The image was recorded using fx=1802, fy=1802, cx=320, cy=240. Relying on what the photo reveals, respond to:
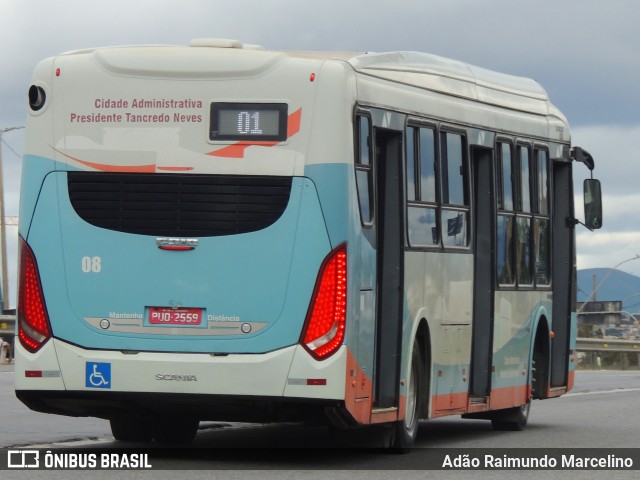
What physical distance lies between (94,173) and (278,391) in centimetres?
215

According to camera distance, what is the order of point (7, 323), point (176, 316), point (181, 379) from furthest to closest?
point (7, 323) → point (176, 316) → point (181, 379)

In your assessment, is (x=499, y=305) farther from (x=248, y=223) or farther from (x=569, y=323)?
(x=248, y=223)

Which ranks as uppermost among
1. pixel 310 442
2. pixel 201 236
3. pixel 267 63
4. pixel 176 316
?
pixel 267 63

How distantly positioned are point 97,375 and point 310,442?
3676 millimetres

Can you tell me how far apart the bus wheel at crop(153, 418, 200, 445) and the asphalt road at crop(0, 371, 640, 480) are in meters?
0.22

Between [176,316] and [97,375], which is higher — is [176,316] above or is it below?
above

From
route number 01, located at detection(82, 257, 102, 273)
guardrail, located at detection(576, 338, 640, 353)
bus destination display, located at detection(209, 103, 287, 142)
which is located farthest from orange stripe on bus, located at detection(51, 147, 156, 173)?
guardrail, located at detection(576, 338, 640, 353)

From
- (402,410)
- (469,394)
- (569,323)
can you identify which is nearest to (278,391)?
(402,410)

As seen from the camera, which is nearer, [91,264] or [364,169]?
[91,264]

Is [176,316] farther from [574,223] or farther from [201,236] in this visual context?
[574,223]

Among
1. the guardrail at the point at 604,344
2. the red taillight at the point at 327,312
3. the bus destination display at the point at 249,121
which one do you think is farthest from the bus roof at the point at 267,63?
the guardrail at the point at 604,344

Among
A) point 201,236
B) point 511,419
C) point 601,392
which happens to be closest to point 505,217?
point 511,419

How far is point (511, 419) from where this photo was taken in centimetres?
1966

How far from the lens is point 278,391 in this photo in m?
13.1
